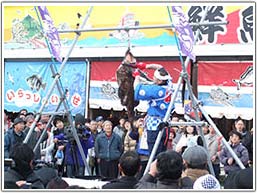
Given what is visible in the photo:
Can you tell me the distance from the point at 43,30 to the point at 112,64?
15.0ft

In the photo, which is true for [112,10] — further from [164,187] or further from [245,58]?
[164,187]

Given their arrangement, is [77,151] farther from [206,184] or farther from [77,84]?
[206,184]

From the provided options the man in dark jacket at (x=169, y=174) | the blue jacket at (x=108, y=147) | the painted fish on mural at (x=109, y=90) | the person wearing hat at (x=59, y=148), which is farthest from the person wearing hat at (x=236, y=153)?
the painted fish on mural at (x=109, y=90)

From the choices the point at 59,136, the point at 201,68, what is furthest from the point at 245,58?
the point at 59,136

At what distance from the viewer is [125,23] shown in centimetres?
846

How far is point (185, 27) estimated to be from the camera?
4.58 m

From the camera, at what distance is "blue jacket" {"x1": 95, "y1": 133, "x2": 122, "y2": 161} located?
671 centimetres

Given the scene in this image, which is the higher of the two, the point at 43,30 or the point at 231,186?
the point at 43,30

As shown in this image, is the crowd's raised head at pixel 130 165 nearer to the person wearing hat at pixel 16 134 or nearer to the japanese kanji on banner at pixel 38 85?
the person wearing hat at pixel 16 134

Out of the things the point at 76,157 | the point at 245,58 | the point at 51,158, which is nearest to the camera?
the point at 76,157

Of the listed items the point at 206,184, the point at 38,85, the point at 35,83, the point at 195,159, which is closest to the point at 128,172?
the point at 195,159

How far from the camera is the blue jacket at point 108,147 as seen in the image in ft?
22.0

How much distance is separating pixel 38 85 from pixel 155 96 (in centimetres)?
596

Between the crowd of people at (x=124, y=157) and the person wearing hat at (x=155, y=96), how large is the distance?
0.15 m
